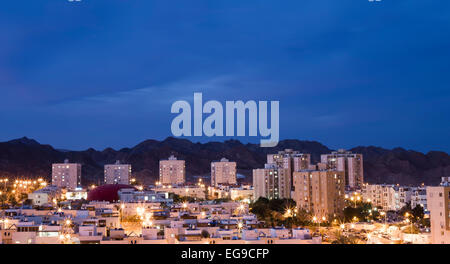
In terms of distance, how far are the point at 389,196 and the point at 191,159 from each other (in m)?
19.2

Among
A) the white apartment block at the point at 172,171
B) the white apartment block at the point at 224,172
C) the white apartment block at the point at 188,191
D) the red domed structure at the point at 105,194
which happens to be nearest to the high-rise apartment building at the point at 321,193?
the red domed structure at the point at 105,194

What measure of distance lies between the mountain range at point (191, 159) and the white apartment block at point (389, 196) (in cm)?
1114

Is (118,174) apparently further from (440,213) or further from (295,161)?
(440,213)

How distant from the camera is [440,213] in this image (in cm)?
809

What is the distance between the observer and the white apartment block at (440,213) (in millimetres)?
7954

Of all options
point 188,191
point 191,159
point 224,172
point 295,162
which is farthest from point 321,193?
point 191,159

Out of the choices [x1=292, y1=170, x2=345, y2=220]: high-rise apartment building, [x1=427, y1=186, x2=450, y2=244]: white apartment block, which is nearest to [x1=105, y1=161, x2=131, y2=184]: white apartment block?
[x1=292, y1=170, x2=345, y2=220]: high-rise apartment building

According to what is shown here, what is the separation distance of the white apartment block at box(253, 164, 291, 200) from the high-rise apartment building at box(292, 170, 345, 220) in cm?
424

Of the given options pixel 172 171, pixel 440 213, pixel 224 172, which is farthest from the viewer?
pixel 172 171

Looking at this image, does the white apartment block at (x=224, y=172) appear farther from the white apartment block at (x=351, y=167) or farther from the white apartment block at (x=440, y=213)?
the white apartment block at (x=440, y=213)

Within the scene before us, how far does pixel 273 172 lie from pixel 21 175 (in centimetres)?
1488

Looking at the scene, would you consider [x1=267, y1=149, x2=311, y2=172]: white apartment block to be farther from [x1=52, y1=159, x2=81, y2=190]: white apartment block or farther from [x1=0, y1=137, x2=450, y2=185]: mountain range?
[x1=52, y1=159, x2=81, y2=190]: white apartment block

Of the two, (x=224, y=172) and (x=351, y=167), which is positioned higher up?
(x=351, y=167)
